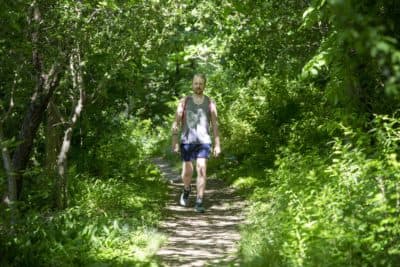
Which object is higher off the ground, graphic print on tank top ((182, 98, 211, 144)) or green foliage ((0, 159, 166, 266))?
graphic print on tank top ((182, 98, 211, 144))

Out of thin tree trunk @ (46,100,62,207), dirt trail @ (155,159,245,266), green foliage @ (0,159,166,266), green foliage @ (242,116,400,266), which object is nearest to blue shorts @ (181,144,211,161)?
dirt trail @ (155,159,245,266)

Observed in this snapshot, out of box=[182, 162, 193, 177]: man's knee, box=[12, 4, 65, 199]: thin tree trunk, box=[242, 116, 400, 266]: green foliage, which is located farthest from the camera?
box=[182, 162, 193, 177]: man's knee

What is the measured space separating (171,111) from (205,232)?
641 cm

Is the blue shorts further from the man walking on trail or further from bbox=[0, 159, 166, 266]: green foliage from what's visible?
bbox=[0, 159, 166, 266]: green foliage

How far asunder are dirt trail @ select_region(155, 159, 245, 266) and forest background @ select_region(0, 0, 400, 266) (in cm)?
23

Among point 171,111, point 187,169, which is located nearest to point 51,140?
point 187,169

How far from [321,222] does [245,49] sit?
6173 millimetres

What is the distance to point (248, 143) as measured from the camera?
13.6 metres

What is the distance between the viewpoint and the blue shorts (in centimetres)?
823

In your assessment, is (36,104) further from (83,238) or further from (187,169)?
(187,169)

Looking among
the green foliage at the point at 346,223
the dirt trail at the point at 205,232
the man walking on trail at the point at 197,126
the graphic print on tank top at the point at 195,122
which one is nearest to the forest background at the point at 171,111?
the green foliage at the point at 346,223

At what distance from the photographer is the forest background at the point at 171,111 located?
4441 millimetres

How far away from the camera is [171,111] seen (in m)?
13.2

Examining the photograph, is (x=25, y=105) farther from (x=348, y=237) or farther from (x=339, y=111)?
(x=348, y=237)
